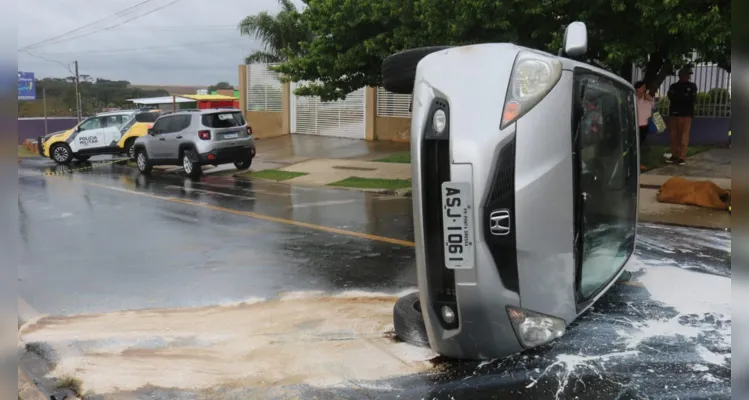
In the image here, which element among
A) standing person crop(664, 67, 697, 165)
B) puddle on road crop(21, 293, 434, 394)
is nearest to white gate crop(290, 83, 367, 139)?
standing person crop(664, 67, 697, 165)

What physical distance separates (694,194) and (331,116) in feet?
56.7

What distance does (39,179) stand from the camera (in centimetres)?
1769

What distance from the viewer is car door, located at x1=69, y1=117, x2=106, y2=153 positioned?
2309cm

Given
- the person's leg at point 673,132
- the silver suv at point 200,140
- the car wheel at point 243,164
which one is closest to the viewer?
the person's leg at point 673,132

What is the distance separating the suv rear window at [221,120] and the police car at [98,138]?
6.29 meters

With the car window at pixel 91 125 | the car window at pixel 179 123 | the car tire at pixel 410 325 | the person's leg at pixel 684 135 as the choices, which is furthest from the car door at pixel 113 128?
the car tire at pixel 410 325

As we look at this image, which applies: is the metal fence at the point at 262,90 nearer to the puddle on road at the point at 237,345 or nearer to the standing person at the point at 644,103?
the standing person at the point at 644,103

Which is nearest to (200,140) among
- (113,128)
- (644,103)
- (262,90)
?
(113,128)

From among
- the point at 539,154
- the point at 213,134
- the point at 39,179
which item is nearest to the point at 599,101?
the point at 539,154

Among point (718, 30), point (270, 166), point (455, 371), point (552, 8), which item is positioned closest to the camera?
point (455, 371)

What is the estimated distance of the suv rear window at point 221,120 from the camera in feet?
58.2

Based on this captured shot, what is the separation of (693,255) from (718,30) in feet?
12.5

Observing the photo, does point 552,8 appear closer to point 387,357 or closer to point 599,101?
point 599,101

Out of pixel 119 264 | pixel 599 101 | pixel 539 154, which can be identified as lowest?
pixel 119 264
